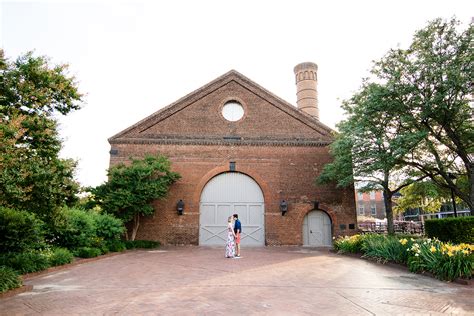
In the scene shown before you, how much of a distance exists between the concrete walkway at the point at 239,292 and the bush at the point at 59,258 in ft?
2.44

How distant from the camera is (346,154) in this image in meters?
14.5

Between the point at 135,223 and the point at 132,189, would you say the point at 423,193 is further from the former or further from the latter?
the point at 135,223

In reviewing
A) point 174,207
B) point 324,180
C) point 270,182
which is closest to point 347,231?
point 324,180

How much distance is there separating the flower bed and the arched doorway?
5.89m

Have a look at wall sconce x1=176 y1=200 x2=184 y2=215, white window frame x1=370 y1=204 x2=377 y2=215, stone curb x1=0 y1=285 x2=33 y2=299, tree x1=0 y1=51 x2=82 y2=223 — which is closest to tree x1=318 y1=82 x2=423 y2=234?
wall sconce x1=176 y1=200 x2=184 y2=215

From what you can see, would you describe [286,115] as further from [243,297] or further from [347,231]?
[243,297]

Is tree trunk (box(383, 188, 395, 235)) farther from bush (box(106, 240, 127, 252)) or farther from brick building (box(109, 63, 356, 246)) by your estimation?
bush (box(106, 240, 127, 252))

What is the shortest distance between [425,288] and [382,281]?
953mm

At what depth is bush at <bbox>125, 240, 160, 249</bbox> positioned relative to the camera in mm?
15269

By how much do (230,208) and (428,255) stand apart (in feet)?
37.0

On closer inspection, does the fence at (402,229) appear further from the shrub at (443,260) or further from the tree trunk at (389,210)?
the shrub at (443,260)

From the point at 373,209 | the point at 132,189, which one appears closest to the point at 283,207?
the point at 132,189

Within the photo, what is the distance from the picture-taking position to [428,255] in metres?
8.38

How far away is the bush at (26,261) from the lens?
26.8ft
